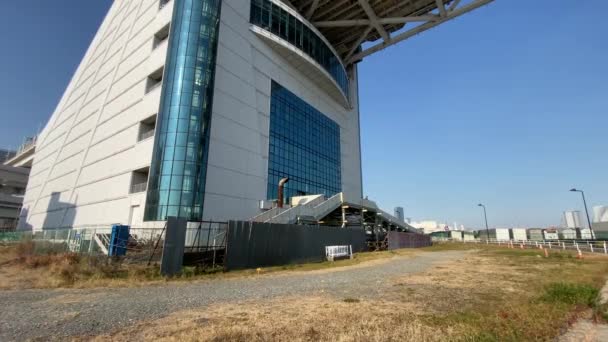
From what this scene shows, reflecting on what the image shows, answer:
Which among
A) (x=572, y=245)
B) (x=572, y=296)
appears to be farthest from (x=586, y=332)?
(x=572, y=245)

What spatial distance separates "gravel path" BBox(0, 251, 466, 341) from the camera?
262 inches

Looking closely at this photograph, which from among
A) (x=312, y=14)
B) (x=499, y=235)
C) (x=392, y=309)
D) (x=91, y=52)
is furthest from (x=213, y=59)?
(x=499, y=235)

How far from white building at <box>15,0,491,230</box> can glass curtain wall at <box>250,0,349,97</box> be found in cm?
19

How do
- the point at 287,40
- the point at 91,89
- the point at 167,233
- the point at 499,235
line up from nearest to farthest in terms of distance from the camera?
the point at 167,233, the point at 287,40, the point at 91,89, the point at 499,235

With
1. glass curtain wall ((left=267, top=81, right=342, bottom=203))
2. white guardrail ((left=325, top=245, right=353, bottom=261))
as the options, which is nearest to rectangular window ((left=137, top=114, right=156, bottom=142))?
glass curtain wall ((left=267, top=81, right=342, bottom=203))

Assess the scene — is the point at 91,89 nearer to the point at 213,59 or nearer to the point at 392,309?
the point at 213,59

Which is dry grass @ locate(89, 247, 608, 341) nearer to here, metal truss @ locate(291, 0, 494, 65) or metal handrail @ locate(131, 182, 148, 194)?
metal handrail @ locate(131, 182, 148, 194)

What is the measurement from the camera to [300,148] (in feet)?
144

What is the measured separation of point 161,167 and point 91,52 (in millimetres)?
44747

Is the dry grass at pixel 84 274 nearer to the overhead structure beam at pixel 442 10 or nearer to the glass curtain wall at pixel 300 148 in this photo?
the glass curtain wall at pixel 300 148

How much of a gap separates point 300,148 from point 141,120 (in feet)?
69.4

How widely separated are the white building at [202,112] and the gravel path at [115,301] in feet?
53.8

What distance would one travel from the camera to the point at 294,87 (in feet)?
148

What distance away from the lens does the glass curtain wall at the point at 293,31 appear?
130 feet
